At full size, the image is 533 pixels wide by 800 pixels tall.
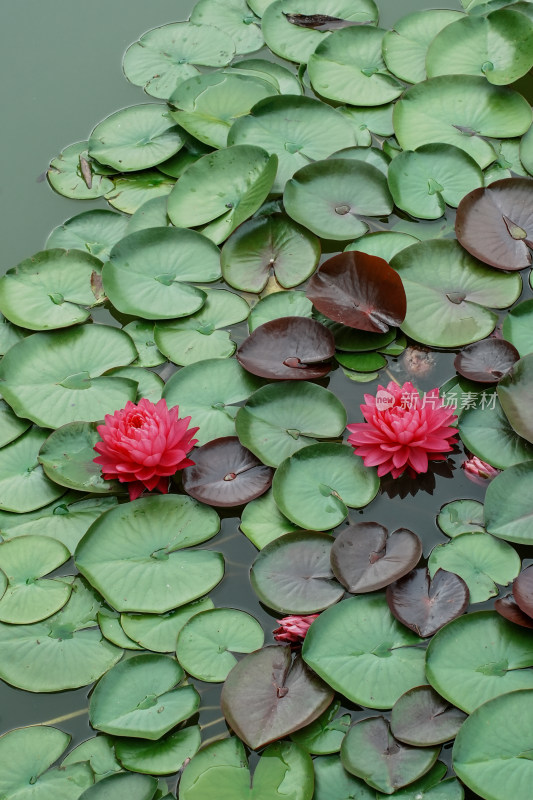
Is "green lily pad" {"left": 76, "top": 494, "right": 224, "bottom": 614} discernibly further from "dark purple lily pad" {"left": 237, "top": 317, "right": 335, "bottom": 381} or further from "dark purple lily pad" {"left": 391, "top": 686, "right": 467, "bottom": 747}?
"dark purple lily pad" {"left": 391, "top": 686, "right": 467, "bottom": 747}

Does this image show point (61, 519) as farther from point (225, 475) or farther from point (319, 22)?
point (319, 22)

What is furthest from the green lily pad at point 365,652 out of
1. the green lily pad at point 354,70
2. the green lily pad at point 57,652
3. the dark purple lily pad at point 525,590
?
the green lily pad at point 354,70

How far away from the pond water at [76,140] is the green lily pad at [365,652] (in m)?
0.10

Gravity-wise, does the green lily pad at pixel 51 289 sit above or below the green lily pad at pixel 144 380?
above

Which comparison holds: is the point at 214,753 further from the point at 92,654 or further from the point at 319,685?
the point at 92,654

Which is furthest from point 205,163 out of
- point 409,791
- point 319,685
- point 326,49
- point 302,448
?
point 409,791

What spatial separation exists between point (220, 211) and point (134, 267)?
479mm

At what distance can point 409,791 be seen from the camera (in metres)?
2.18

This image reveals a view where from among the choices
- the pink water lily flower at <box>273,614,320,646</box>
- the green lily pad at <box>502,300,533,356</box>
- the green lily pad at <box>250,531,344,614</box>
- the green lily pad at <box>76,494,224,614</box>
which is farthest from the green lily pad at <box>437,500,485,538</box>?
the green lily pad at <box>76,494,224,614</box>

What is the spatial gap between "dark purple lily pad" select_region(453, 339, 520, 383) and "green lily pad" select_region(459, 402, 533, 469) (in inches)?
4.4

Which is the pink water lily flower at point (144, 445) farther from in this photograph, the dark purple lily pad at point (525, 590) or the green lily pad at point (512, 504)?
the dark purple lily pad at point (525, 590)

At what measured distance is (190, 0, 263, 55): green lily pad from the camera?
14.4ft

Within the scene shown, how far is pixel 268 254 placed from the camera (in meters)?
3.46

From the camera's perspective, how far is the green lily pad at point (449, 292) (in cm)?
312
